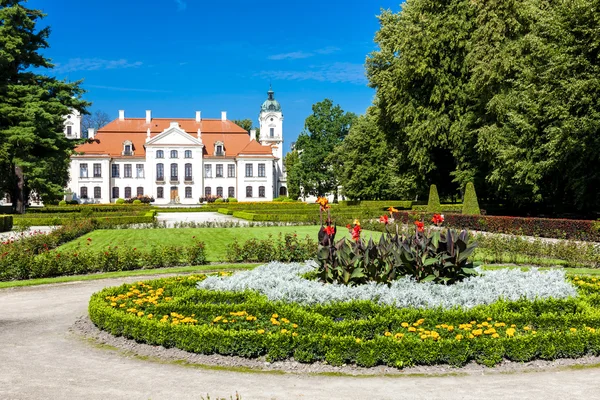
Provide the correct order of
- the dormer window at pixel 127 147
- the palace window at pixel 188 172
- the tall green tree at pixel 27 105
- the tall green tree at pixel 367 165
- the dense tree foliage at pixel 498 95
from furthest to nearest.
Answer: the dormer window at pixel 127 147 → the palace window at pixel 188 172 → the tall green tree at pixel 367 165 → the tall green tree at pixel 27 105 → the dense tree foliage at pixel 498 95

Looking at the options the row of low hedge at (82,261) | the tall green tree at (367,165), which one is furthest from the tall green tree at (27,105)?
the tall green tree at (367,165)

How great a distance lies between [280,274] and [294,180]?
2293 inches

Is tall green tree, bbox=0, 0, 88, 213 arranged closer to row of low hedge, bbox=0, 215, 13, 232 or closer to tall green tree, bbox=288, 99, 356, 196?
row of low hedge, bbox=0, 215, 13, 232

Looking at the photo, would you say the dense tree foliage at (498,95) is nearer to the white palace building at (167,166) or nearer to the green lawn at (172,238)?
the green lawn at (172,238)

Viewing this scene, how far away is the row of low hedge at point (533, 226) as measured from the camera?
63.0 ft

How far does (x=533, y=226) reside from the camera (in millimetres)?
21297

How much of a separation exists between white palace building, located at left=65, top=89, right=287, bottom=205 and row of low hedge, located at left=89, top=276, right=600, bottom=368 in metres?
59.7

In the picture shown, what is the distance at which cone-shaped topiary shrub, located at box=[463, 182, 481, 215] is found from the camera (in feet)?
89.9

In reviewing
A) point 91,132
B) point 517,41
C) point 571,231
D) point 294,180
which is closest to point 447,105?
point 517,41

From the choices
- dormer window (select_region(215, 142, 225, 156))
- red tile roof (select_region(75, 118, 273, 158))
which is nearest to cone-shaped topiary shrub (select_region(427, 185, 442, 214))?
red tile roof (select_region(75, 118, 273, 158))

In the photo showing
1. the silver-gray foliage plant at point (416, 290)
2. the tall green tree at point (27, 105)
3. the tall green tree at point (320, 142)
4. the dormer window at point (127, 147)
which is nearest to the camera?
the silver-gray foliage plant at point (416, 290)

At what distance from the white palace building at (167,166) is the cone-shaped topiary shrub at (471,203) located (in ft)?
136

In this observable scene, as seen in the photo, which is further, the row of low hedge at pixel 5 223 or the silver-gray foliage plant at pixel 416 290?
the row of low hedge at pixel 5 223

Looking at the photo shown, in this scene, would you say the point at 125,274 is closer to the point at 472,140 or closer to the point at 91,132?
the point at 472,140
